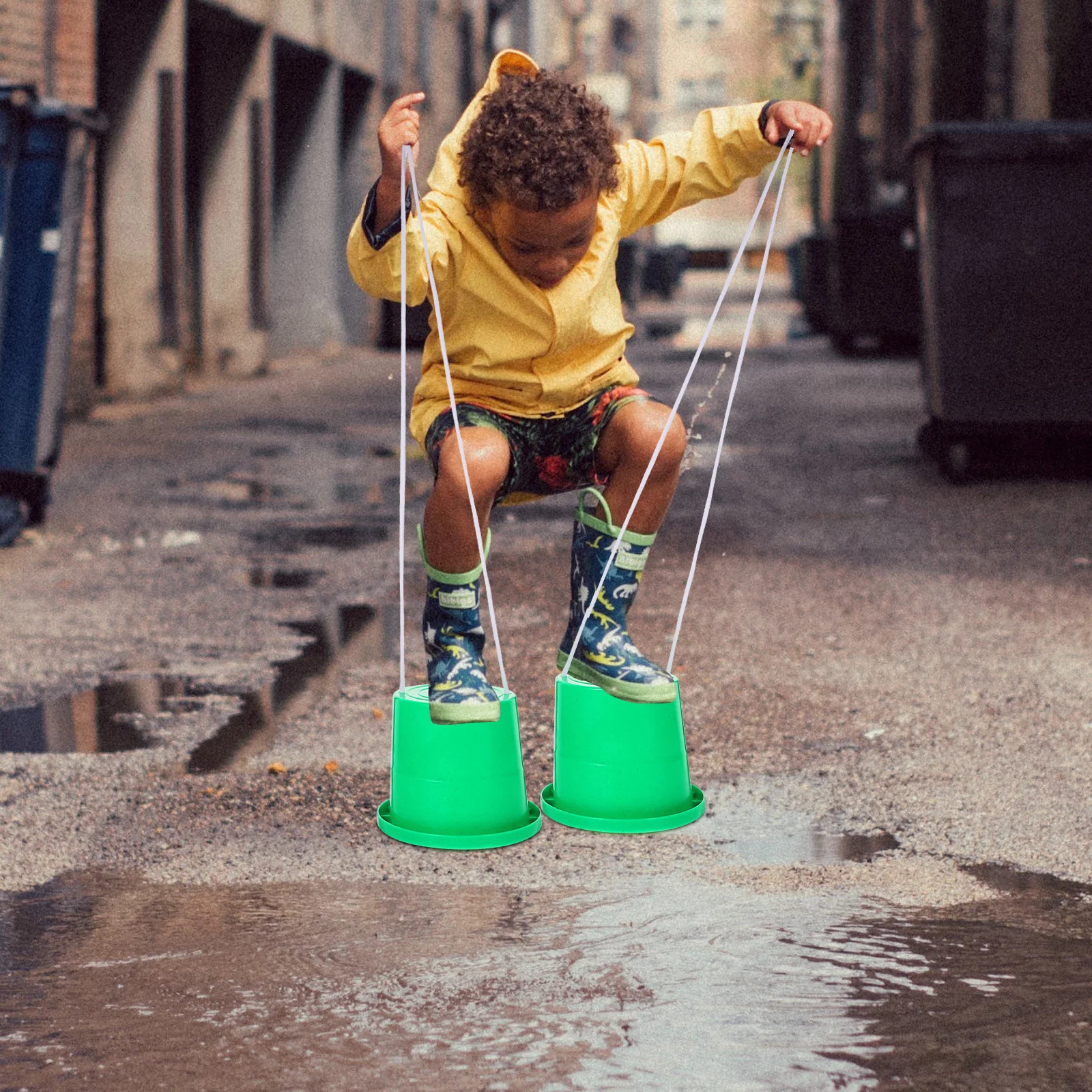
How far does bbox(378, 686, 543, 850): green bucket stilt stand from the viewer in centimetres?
298

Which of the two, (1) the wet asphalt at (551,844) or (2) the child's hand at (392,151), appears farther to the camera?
(2) the child's hand at (392,151)

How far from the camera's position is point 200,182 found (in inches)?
585

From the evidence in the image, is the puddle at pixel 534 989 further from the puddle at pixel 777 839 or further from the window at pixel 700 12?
the window at pixel 700 12

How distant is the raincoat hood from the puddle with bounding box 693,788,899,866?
1.22 meters

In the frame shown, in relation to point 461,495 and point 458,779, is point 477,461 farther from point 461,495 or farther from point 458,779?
point 458,779

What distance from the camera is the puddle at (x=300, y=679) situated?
3689 millimetres

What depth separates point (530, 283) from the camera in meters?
3.22

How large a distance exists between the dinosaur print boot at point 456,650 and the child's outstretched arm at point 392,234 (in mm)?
482

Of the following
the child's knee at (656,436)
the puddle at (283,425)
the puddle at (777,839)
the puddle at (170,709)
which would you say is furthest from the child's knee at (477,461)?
the puddle at (283,425)

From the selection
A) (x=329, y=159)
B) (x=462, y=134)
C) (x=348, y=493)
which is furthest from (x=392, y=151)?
(x=329, y=159)

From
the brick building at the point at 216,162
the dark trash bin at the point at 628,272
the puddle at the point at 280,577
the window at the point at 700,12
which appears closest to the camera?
the puddle at the point at 280,577

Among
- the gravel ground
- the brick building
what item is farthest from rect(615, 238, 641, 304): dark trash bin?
the gravel ground

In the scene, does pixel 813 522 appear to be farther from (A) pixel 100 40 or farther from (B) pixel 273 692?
(A) pixel 100 40

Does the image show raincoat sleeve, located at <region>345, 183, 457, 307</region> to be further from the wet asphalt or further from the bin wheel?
the bin wheel
